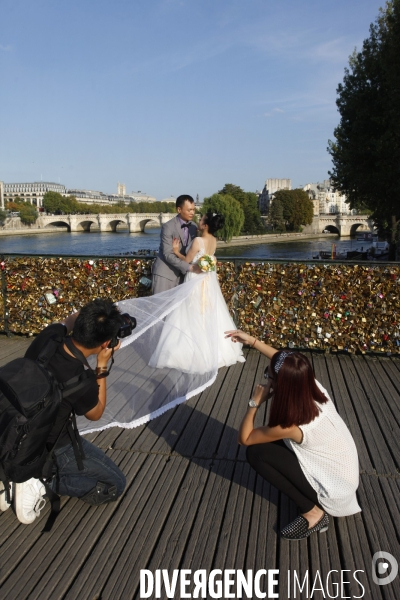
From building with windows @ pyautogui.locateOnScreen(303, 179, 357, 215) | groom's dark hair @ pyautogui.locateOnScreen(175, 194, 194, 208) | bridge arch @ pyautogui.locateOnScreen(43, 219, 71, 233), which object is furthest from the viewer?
building with windows @ pyautogui.locateOnScreen(303, 179, 357, 215)

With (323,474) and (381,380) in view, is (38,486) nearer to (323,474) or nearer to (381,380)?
(323,474)

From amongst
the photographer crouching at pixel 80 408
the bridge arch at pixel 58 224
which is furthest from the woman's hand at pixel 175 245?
the bridge arch at pixel 58 224

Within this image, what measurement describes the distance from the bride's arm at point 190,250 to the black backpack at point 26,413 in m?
3.49

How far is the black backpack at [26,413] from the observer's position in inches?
98.8

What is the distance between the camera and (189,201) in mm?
5941

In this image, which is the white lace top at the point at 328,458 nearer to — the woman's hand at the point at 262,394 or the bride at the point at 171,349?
the woman's hand at the point at 262,394

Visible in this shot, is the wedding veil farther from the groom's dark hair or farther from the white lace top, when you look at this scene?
the white lace top

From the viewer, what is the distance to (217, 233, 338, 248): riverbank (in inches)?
3103

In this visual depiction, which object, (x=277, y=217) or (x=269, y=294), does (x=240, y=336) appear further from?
(x=277, y=217)

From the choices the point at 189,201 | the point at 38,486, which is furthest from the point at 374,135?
the point at 38,486

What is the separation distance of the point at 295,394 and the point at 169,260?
12.3 ft

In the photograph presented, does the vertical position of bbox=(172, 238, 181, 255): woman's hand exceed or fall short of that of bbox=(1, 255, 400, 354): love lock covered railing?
it exceeds it

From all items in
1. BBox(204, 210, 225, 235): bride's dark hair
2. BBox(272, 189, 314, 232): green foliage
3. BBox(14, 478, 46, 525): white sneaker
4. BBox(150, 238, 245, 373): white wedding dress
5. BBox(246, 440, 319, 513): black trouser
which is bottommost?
BBox(14, 478, 46, 525): white sneaker

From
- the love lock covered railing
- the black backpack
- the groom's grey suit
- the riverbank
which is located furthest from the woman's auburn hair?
the riverbank
